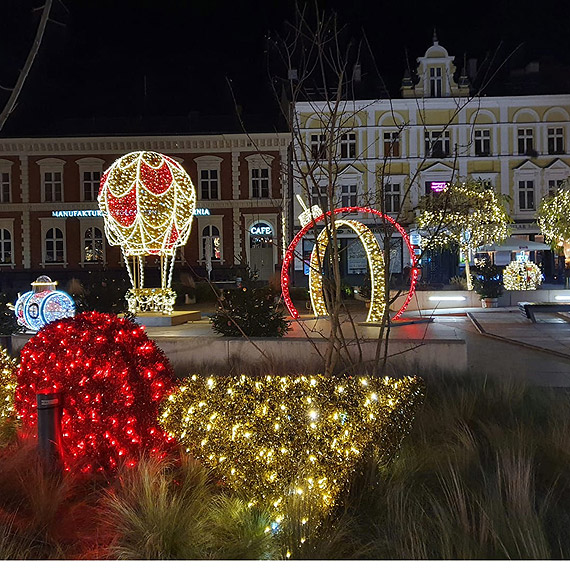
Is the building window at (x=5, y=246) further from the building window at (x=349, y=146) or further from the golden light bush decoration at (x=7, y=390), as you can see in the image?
the golden light bush decoration at (x=7, y=390)

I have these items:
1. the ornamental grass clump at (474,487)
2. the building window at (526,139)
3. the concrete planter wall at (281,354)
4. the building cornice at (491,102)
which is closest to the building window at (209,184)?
the building cornice at (491,102)

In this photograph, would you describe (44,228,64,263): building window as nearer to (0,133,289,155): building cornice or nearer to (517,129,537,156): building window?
(0,133,289,155): building cornice

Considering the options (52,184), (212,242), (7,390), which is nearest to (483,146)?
(212,242)

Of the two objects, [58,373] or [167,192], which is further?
[167,192]

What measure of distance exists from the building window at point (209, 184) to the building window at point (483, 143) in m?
15.7

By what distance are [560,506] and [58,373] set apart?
3917 millimetres

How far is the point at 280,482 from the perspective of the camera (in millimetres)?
4621

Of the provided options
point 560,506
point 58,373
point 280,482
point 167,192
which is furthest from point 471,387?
point 167,192

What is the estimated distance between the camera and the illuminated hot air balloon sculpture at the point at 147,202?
15.0m

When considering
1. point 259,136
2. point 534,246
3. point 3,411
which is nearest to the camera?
point 3,411

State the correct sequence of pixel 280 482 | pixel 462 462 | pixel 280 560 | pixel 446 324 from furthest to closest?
1. pixel 446 324
2. pixel 462 462
3. pixel 280 482
4. pixel 280 560

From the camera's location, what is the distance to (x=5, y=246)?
43.5 m

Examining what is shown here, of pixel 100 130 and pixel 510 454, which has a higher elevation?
pixel 100 130

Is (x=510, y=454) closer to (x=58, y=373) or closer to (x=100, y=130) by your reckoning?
(x=58, y=373)
